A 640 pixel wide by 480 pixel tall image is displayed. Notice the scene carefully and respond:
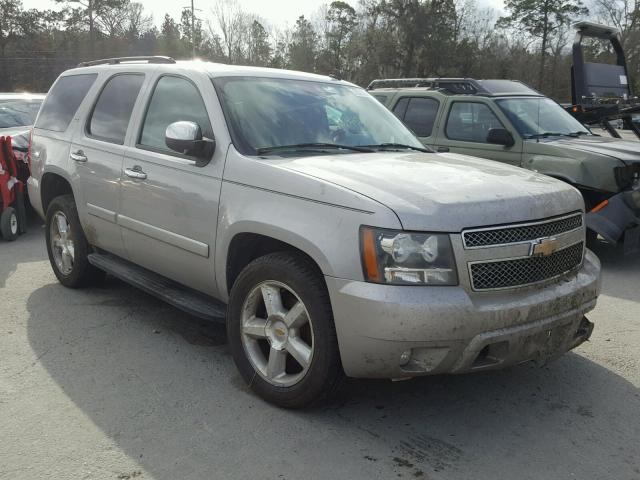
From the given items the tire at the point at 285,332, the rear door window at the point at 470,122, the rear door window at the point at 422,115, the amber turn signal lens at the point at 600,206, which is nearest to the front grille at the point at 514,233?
the tire at the point at 285,332

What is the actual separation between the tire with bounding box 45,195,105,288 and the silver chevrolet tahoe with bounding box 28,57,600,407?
0.36 metres

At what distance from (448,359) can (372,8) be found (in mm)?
56813

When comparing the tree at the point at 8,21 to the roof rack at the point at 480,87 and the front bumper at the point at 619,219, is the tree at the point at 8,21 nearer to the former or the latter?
the roof rack at the point at 480,87

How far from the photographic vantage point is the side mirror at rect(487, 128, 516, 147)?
24.3 feet

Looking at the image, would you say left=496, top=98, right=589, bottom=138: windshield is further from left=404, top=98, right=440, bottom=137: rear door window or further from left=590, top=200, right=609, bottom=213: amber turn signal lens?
left=590, top=200, right=609, bottom=213: amber turn signal lens

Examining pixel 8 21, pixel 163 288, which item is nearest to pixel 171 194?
pixel 163 288

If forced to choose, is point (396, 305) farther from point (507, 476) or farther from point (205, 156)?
point (205, 156)

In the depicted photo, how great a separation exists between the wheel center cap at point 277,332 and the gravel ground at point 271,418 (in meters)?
0.37

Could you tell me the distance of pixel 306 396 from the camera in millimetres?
3217

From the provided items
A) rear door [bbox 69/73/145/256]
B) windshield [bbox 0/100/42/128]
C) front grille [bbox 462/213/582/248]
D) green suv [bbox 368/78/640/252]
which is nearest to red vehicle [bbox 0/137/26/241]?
windshield [bbox 0/100/42/128]

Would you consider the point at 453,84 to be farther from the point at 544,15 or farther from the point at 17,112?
the point at 544,15

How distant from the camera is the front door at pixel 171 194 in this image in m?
3.78

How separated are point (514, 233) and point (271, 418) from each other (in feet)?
5.28

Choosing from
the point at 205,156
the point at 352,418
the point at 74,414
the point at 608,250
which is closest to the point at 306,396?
the point at 352,418
